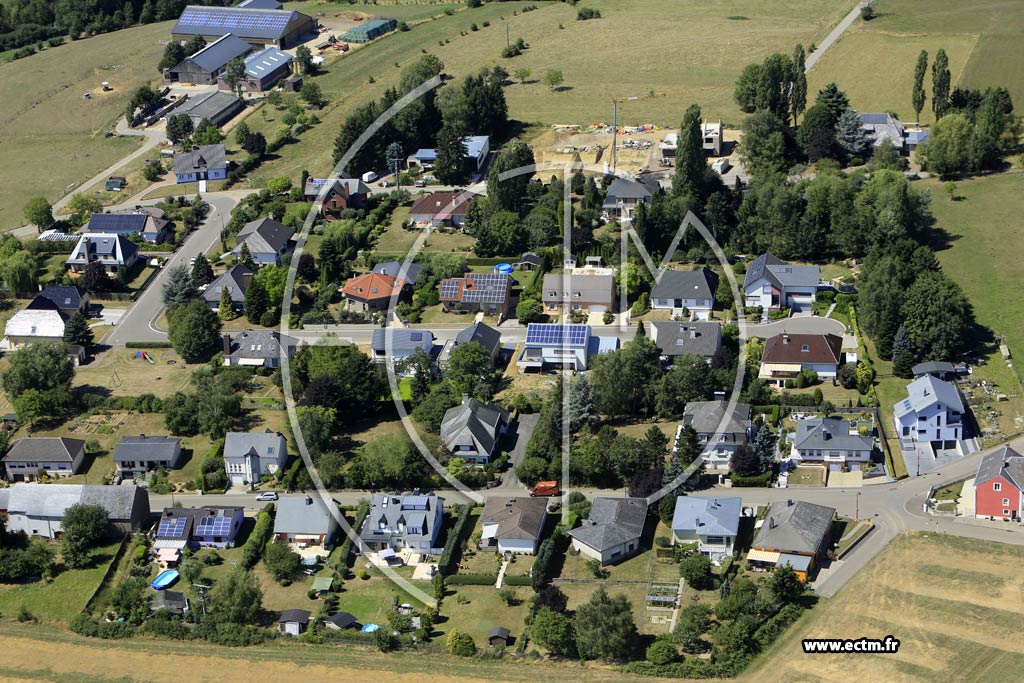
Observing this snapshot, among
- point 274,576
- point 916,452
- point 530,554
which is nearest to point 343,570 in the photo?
point 274,576

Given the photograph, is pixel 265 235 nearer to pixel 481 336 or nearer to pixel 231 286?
pixel 231 286

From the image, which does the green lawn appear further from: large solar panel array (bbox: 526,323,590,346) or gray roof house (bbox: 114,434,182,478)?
large solar panel array (bbox: 526,323,590,346)

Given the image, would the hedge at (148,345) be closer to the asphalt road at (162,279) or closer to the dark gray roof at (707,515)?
the asphalt road at (162,279)

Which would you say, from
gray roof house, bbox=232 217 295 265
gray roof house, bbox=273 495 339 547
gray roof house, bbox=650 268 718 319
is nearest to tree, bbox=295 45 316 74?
gray roof house, bbox=232 217 295 265

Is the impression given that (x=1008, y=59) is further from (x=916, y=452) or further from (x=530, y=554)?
(x=530, y=554)

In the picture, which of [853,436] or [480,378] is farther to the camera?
[480,378]

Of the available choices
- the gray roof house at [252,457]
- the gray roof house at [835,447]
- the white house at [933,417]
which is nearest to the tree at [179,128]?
the gray roof house at [252,457]

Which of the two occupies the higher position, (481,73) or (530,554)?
(481,73)
